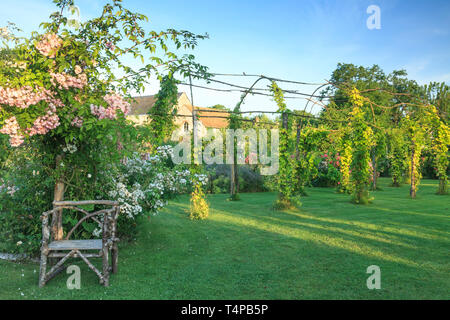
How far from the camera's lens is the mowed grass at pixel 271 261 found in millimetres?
4086

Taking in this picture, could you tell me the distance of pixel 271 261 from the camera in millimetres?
5355

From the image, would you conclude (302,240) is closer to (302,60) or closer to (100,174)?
(100,174)

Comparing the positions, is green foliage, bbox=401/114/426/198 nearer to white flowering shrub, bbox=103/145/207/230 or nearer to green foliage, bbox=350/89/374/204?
green foliage, bbox=350/89/374/204

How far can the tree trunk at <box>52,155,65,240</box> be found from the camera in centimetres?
484

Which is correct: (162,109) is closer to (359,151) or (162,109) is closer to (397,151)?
(359,151)

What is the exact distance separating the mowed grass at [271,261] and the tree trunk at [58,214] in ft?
1.86

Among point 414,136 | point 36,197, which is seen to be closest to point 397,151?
point 414,136

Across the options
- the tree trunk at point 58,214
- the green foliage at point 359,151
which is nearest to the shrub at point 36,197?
the tree trunk at point 58,214

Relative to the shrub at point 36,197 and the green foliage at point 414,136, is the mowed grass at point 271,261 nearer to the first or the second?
the shrub at point 36,197

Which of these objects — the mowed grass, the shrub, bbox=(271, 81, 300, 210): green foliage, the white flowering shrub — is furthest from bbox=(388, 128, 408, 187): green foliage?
the shrub

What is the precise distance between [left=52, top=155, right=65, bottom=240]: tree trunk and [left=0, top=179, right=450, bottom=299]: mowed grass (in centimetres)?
57
